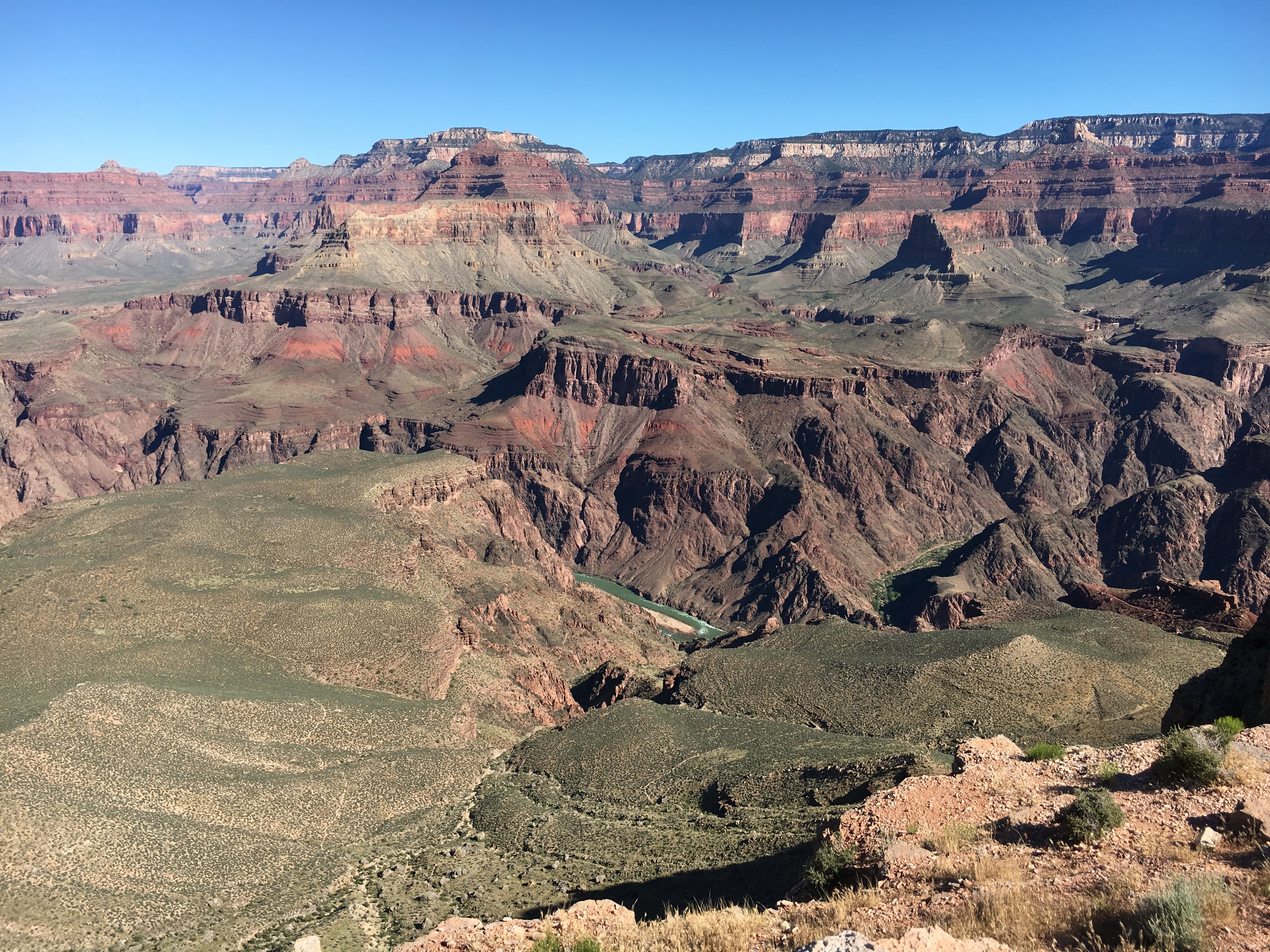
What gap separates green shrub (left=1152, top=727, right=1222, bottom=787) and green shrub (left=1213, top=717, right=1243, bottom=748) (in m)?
1.23

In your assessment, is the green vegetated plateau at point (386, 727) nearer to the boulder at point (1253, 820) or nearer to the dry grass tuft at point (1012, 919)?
the dry grass tuft at point (1012, 919)

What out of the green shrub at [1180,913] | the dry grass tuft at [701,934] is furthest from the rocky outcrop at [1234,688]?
the dry grass tuft at [701,934]

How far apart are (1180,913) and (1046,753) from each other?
67.9 feet

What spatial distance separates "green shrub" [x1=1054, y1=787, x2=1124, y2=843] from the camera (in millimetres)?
26547

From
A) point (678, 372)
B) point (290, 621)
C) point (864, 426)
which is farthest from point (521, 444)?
point (290, 621)

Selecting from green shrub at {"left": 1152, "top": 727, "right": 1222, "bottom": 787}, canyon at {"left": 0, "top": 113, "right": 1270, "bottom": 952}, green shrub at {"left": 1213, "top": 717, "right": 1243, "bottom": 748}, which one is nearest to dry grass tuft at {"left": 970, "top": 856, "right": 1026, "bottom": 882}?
canyon at {"left": 0, "top": 113, "right": 1270, "bottom": 952}

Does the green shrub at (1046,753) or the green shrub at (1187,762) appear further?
the green shrub at (1046,753)

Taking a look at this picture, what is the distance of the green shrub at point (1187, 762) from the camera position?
96.3 feet

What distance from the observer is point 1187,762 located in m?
29.9

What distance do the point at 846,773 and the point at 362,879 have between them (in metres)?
28.9

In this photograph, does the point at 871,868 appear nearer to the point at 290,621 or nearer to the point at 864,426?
the point at 290,621

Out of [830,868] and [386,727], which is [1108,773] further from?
[386,727]

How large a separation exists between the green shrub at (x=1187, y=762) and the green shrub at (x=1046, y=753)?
22.7 feet

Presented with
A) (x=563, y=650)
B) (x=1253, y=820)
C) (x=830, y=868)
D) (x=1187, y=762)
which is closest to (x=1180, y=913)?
(x=1253, y=820)
